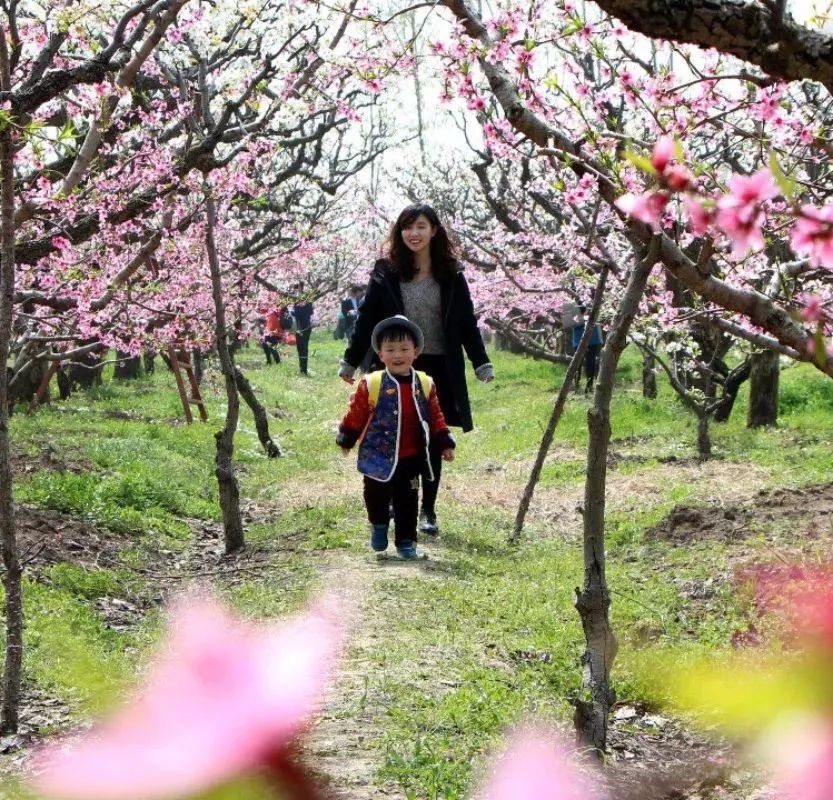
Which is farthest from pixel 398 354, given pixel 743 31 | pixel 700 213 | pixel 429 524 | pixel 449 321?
pixel 700 213

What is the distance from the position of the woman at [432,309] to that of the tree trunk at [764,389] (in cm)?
516

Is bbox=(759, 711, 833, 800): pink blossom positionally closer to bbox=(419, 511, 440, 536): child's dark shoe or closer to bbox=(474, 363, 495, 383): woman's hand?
bbox=(474, 363, 495, 383): woman's hand

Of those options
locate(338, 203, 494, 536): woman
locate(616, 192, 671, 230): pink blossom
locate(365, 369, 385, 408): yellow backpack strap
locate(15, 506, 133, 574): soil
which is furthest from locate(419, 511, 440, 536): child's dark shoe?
locate(616, 192, 671, 230): pink blossom

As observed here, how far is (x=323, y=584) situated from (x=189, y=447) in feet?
21.7

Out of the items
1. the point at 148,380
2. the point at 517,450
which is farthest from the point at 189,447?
the point at 148,380

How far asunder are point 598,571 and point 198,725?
3284mm

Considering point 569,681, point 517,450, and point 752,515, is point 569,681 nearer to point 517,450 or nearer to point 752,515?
point 752,515

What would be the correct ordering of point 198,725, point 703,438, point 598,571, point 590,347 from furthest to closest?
1. point 590,347
2. point 703,438
3. point 598,571
4. point 198,725

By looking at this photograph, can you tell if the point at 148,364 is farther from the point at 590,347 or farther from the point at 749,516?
the point at 749,516

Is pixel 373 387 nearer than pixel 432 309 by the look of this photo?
Yes

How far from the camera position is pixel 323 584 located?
5.48m

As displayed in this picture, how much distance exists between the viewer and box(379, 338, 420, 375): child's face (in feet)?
19.7

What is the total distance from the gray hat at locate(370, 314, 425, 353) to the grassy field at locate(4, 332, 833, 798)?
1276mm

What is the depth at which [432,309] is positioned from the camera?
22.1ft
